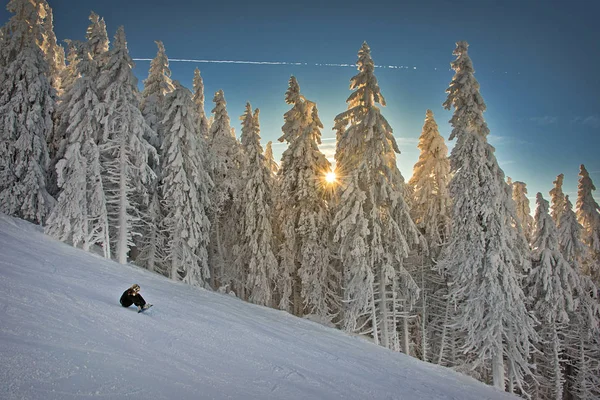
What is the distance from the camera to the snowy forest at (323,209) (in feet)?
56.7

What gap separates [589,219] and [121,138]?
33364mm

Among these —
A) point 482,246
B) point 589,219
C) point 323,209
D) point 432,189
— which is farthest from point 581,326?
point 323,209

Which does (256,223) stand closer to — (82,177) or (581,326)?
(82,177)

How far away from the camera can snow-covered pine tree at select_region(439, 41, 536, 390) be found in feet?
53.4

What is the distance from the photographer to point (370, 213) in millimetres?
17734

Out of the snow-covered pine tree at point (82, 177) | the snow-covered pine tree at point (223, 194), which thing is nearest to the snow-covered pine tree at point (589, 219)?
the snow-covered pine tree at point (223, 194)

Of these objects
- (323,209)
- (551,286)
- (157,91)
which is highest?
(157,91)

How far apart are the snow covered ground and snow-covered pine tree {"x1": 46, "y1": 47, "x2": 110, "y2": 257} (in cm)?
258

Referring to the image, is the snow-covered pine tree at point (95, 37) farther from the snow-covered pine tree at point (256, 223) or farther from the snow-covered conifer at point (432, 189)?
the snow-covered conifer at point (432, 189)

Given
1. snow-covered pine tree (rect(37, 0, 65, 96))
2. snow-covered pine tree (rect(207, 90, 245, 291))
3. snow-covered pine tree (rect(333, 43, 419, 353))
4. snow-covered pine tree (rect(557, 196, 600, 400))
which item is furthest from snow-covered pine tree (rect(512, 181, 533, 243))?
snow-covered pine tree (rect(37, 0, 65, 96))

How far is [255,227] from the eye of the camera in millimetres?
24750

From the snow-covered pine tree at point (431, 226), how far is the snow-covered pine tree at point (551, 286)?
217 inches

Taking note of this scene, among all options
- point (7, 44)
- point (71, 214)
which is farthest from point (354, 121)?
point (7, 44)

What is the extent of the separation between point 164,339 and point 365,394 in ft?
16.5
